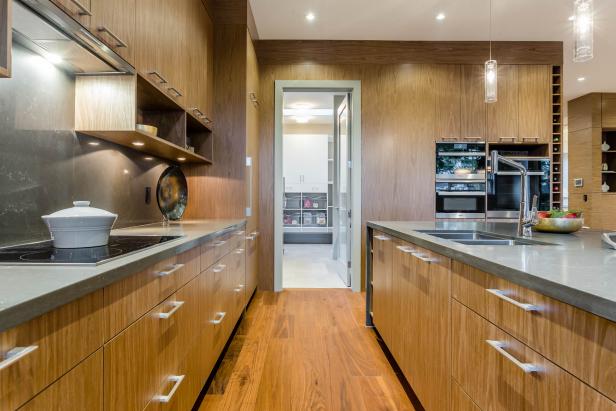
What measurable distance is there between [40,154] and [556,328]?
1.83 meters

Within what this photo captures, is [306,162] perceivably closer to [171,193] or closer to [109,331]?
[171,193]

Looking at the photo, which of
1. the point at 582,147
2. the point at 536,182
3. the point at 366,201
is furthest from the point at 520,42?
the point at 582,147

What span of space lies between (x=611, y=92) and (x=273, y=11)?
616 centimetres

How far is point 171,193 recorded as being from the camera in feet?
8.04

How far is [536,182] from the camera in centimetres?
392

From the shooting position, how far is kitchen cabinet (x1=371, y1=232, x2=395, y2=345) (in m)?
2.09

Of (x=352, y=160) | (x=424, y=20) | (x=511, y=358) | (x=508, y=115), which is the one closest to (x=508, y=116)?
(x=508, y=115)

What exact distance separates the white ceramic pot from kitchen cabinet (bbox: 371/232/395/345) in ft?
5.02

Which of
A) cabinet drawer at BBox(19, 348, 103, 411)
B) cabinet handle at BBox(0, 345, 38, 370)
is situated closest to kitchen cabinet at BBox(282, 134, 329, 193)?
cabinet drawer at BBox(19, 348, 103, 411)

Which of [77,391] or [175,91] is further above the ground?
[175,91]

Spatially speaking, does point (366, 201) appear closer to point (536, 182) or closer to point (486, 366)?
point (536, 182)

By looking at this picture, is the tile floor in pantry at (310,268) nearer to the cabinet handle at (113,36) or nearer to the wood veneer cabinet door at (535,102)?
the wood veneer cabinet door at (535,102)

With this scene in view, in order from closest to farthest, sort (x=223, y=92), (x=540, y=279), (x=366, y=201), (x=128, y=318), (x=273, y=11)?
(x=540, y=279)
(x=128, y=318)
(x=223, y=92)
(x=273, y=11)
(x=366, y=201)

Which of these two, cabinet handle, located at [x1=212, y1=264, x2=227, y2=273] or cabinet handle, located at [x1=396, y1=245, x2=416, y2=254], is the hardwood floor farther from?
cabinet handle, located at [x1=396, y1=245, x2=416, y2=254]
